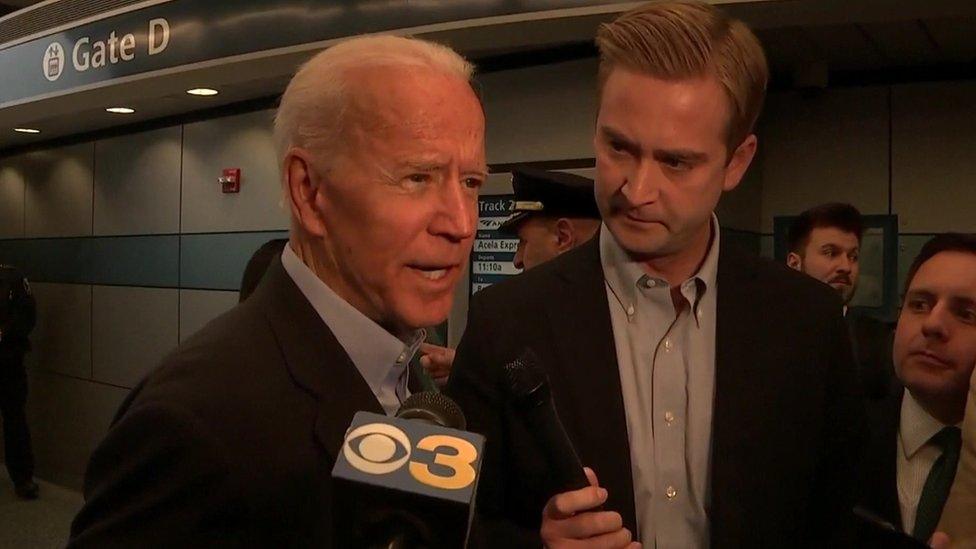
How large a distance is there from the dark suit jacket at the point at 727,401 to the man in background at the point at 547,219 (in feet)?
3.40

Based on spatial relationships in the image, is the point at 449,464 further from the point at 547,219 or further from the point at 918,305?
the point at 547,219

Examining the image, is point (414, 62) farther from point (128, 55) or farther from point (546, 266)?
point (128, 55)

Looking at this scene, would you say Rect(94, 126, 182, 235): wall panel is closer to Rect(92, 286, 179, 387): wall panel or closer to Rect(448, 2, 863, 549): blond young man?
Rect(92, 286, 179, 387): wall panel

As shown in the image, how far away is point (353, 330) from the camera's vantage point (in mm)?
1008

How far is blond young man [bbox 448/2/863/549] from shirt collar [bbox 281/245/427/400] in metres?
0.20

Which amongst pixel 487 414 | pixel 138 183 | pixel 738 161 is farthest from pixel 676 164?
pixel 138 183

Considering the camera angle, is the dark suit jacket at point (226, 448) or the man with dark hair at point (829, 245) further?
the man with dark hair at point (829, 245)

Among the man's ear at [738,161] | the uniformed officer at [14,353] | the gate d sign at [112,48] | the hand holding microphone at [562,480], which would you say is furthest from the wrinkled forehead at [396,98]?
the uniformed officer at [14,353]

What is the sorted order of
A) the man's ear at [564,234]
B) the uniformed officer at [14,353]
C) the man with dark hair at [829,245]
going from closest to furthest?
the man's ear at [564,234], the man with dark hair at [829,245], the uniformed officer at [14,353]

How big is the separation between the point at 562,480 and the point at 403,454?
243mm

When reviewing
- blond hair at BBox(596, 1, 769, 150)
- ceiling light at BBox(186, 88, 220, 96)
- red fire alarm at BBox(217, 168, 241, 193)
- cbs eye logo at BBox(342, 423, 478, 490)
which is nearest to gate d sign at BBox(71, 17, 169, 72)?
ceiling light at BBox(186, 88, 220, 96)

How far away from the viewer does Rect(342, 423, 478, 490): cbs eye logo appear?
67 centimetres

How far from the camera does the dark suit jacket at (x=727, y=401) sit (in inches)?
44.9

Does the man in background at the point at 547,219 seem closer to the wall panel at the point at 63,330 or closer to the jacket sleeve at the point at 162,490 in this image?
the jacket sleeve at the point at 162,490
